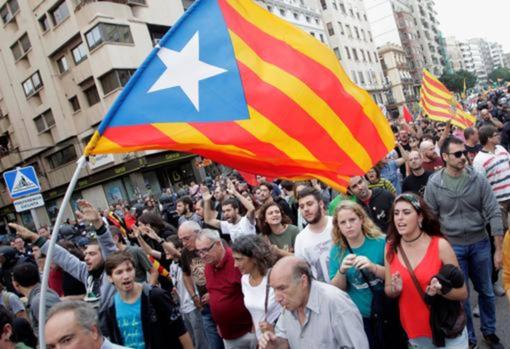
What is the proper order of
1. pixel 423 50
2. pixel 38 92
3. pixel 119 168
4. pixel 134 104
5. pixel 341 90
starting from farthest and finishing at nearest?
pixel 423 50 < pixel 38 92 < pixel 119 168 < pixel 341 90 < pixel 134 104

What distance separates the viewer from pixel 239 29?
10.7 ft

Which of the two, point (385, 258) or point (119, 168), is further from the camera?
point (119, 168)

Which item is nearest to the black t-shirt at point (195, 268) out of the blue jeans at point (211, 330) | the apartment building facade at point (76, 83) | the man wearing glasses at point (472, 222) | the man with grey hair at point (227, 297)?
the blue jeans at point (211, 330)

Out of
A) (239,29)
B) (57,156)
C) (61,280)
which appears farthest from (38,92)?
(239,29)

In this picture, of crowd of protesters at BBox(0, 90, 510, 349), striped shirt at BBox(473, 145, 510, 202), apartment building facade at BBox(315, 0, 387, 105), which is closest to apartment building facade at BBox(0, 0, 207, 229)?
crowd of protesters at BBox(0, 90, 510, 349)

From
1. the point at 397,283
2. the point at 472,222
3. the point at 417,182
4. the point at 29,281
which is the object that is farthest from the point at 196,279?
the point at 417,182

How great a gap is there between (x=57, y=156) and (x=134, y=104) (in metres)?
28.9

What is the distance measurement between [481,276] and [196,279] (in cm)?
278

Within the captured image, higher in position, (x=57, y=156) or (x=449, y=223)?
(x=57, y=156)

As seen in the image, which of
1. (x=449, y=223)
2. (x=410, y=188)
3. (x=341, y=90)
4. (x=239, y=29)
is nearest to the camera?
(x=239, y=29)

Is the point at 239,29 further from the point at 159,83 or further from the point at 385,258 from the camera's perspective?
the point at 385,258

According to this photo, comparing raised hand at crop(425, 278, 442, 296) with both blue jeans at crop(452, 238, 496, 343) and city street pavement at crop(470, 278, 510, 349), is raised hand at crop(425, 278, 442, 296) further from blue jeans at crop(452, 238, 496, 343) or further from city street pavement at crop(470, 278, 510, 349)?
city street pavement at crop(470, 278, 510, 349)

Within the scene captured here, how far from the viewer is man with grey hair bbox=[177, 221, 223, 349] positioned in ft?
14.1

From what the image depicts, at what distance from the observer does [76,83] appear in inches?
997
